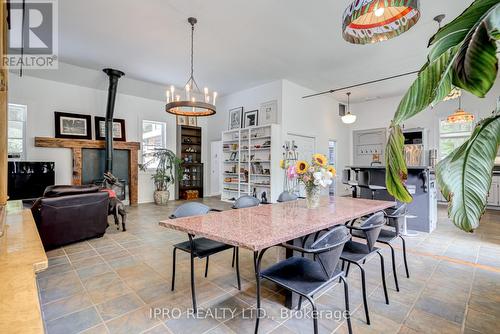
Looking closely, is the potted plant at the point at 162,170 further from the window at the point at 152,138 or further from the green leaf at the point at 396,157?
the green leaf at the point at 396,157

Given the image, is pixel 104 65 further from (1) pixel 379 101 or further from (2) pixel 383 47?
(1) pixel 379 101

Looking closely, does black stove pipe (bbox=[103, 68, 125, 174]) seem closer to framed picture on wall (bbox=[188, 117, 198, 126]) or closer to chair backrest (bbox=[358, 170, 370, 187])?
framed picture on wall (bbox=[188, 117, 198, 126])

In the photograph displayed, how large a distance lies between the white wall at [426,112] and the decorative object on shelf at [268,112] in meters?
4.02

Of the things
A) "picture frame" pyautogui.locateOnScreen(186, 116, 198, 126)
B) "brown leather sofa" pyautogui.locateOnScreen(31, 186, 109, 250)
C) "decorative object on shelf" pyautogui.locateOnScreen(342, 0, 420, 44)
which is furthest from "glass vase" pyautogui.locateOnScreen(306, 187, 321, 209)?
"picture frame" pyautogui.locateOnScreen(186, 116, 198, 126)

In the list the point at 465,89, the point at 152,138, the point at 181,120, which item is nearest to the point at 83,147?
the point at 152,138

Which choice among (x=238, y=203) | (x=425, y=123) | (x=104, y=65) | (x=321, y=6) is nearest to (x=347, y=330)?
(x=238, y=203)

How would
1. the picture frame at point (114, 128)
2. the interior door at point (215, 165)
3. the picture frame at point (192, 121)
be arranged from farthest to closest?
the interior door at point (215, 165) < the picture frame at point (192, 121) < the picture frame at point (114, 128)

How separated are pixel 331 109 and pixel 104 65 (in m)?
6.77

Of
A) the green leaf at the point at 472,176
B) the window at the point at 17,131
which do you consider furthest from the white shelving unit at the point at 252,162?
the green leaf at the point at 472,176

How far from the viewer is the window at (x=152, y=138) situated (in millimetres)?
7207

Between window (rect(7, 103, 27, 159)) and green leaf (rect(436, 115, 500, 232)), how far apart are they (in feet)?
24.1

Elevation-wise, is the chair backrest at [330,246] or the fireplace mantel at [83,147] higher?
the fireplace mantel at [83,147]

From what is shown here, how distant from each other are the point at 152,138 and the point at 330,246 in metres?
7.11

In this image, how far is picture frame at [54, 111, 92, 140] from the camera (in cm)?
575
